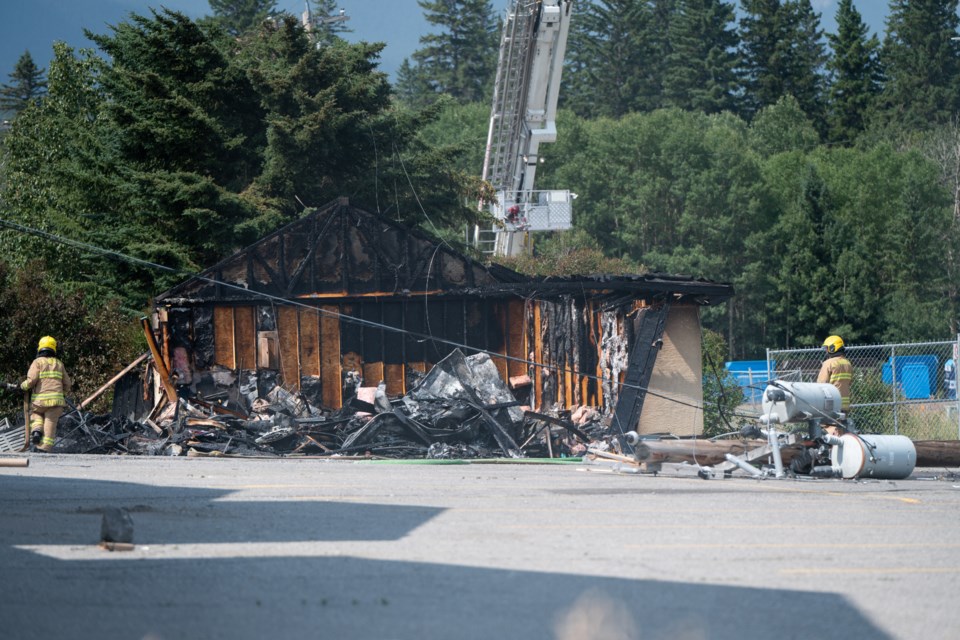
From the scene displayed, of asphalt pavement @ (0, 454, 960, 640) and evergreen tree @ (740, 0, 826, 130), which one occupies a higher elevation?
evergreen tree @ (740, 0, 826, 130)

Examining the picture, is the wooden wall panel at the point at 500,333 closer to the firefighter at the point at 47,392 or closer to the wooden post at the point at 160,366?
the wooden post at the point at 160,366

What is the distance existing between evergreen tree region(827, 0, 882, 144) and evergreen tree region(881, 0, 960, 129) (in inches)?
51.9

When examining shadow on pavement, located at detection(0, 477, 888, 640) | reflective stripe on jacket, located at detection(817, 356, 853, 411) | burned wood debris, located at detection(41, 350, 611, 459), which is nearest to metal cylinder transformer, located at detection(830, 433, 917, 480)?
reflective stripe on jacket, located at detection(817, 356, 853, 411)

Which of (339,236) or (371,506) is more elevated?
(339,236)

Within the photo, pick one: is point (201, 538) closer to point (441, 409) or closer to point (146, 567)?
point (146, 567)

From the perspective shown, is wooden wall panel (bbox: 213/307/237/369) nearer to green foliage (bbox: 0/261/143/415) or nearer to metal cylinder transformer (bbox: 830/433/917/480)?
green foliage (bbox: 0/261/143/415)

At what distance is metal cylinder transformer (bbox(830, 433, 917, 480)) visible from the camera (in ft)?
49.2

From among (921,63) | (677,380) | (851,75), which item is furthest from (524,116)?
(921,63)

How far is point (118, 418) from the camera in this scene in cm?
2156

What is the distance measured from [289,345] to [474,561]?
15.4m

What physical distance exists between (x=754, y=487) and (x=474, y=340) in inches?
398

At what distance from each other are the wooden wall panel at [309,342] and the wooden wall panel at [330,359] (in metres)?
0.08

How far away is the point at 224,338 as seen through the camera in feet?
75.8

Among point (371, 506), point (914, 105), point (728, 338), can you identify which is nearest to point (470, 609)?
point (371, 506)
